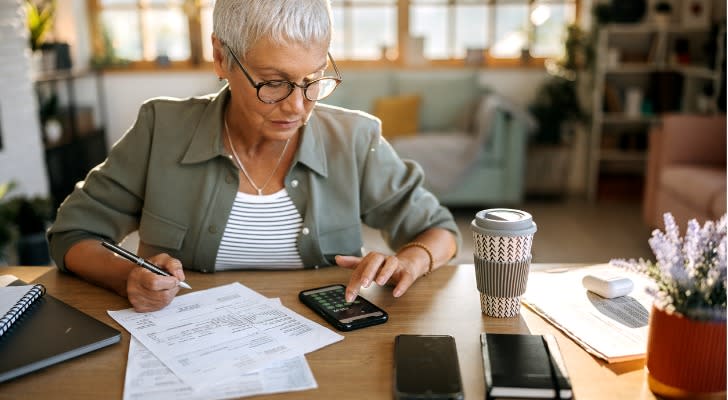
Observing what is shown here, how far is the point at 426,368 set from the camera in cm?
86

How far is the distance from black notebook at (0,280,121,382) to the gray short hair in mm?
529

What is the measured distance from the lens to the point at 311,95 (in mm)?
1255

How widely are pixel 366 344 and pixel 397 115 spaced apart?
3.68 metres

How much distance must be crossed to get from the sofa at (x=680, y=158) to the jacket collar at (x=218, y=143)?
2436 mm

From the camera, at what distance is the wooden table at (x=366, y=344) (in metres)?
0.83

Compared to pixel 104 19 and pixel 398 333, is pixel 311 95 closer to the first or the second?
pixel 398 333

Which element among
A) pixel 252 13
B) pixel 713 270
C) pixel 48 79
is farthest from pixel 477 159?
pixel 713 270

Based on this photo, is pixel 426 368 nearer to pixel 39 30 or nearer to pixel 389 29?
pixel 39 30

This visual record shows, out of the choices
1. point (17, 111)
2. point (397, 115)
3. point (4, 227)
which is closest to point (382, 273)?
point (4, 227)

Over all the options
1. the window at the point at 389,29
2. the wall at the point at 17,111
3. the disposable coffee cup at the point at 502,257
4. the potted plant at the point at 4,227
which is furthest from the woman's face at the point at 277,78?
the window at the point at 389,29

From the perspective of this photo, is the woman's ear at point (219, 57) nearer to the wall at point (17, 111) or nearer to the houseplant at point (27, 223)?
the houseplant at point (27, 223)

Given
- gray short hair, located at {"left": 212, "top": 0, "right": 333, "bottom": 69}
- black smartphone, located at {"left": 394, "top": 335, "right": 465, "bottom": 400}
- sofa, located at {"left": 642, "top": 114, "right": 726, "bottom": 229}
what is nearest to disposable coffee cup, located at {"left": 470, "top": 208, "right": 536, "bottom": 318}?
Result: black smartphone, located at {"left": 394, "top": 335, "right": 465, "bottom": 400}

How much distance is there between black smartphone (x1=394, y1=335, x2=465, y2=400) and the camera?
79cm

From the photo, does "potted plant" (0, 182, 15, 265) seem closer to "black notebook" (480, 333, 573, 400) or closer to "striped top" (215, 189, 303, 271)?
"striped top" (215, 189, 303, 271)
